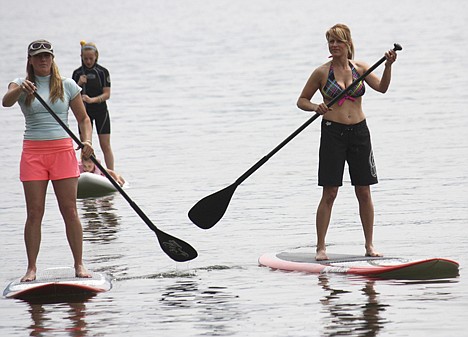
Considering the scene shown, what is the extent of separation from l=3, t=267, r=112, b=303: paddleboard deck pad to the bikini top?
2.14 metres

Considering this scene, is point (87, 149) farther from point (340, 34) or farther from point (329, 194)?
point (340, 34)

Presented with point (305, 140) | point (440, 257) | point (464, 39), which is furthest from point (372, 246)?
point (464, 39)

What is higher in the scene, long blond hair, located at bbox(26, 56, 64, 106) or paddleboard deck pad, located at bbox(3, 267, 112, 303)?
long blond hair, located at bbox(26, 56, 64, 106)

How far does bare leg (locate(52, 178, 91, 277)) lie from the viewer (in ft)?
32.9

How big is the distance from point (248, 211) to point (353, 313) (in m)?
4.80

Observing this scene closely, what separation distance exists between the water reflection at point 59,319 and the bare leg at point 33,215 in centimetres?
46

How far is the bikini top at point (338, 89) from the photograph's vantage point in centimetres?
1035

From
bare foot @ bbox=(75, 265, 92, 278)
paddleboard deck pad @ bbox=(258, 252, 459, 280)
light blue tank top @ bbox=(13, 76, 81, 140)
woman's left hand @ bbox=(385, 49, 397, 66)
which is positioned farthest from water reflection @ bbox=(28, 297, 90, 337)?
woman's left hand @ bbox=(385, 49, 397, 66)

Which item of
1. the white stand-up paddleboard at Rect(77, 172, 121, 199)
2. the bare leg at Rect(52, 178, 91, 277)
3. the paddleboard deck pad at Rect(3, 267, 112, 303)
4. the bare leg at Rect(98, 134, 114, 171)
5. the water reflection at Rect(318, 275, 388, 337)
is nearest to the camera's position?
the water reflection at Rect(318, 275, 388, 337)

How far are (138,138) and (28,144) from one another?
11.0 meters

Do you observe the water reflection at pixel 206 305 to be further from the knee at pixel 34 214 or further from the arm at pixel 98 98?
the arm at pixel 98 98

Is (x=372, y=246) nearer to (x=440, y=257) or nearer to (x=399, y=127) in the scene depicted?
(x=440, y=257)

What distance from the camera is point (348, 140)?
Answer: 10.4 metres

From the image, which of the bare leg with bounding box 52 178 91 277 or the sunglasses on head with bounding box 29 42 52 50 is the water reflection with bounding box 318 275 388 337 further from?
the sunglasses on head with bounding box 29 42 52 50
